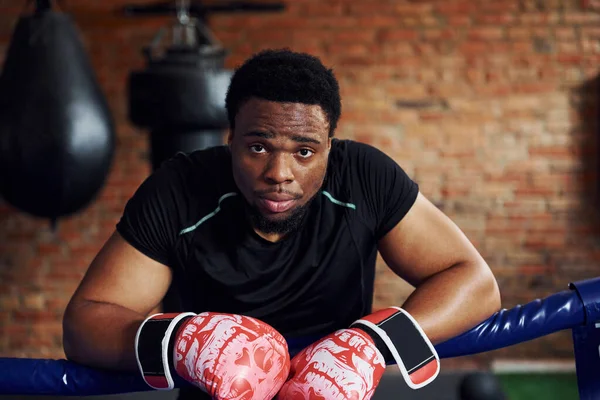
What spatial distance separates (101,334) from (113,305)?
0.06 m

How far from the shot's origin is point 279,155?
1146 mm

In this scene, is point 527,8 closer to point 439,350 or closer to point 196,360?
point 439,350

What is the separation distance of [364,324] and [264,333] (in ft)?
0.50

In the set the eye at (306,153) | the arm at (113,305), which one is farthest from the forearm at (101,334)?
the eye at (306,153)

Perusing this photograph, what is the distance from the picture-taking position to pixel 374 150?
4.44 feet

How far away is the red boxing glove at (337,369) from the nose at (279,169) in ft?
0.80

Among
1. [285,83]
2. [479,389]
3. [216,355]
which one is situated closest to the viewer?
[216,355]

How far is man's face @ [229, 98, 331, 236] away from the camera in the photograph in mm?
1140

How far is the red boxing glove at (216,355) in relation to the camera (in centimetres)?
95

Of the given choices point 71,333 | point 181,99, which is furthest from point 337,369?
point 181,99

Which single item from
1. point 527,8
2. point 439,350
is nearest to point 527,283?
point 527,8

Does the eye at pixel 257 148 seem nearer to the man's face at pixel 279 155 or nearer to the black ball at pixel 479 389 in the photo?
the man's face at pixel 279 155

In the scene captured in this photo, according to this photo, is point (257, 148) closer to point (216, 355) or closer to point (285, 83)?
point (285, 83)

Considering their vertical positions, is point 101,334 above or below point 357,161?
below
